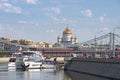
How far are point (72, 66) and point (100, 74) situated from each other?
104ft

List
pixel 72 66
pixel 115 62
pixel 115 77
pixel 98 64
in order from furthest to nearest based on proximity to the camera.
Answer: pixel 72 66 < pixel 98 64 < pixel 115 62 < pixel 115 77

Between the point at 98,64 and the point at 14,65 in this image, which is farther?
the point at 14,65

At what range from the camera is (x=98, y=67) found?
79.6m

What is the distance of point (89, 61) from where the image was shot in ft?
293

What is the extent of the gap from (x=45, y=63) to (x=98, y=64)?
44.3 m

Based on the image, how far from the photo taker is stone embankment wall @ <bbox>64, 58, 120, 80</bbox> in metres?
68.3

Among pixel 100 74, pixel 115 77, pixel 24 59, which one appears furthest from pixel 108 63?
pixel 24 59

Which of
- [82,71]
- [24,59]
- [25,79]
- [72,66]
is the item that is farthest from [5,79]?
[24,59]

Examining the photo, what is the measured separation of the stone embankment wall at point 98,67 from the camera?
224 feet

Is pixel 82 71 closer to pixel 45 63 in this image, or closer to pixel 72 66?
pixel 72 66

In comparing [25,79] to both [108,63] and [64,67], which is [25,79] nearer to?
[108,63]

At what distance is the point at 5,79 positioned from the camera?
70.1m

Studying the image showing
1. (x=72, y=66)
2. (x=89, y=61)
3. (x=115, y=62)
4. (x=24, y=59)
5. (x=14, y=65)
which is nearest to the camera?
(x=115, y=62)

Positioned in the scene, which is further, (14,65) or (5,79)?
(14,65)
